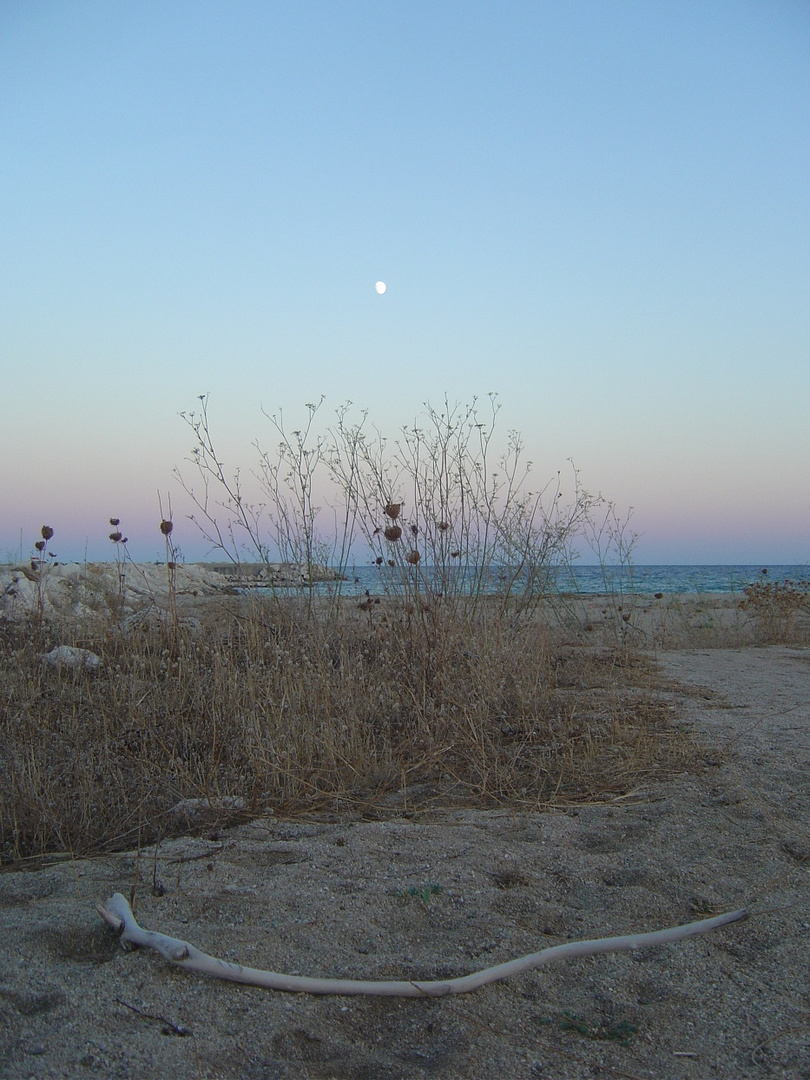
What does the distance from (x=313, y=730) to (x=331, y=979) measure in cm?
170

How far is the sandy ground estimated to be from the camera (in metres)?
1.48

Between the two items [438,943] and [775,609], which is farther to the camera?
[775,609]

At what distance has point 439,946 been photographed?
75.7 inches

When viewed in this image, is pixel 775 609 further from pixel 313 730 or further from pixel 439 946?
pixel 439 946

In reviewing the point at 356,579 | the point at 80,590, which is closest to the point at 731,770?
the point at 356,579

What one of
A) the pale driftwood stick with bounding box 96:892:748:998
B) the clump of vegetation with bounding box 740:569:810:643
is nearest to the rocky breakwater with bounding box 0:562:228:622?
the pale driftwood stick with bounding box 96:892:748:998

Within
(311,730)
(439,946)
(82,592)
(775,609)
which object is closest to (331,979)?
(439,946)

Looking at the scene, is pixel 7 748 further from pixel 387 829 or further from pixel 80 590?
pixel 80 590

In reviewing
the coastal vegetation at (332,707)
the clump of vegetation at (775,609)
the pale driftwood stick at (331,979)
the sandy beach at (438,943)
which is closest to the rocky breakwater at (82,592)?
the coastal vegetation at (332,707)

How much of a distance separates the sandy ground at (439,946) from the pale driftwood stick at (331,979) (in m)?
0.02

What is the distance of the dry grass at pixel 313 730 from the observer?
2.98m

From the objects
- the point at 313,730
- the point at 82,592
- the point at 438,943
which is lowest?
the point at 438,943

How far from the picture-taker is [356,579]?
555 cm

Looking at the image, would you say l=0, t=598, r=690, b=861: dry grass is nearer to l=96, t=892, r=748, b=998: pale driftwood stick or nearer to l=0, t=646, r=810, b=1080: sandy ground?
l=0, t=646, r=810, b=1080: sandy ground
